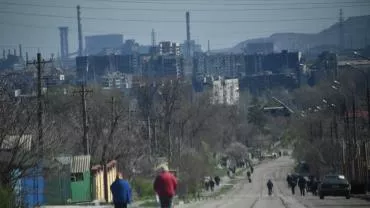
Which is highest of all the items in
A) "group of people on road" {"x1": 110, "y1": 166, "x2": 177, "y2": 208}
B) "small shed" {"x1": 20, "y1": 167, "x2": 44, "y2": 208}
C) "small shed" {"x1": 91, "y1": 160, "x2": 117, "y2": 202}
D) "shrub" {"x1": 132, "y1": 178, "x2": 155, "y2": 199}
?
"group of people on road" {"x1": 110, "y1": 166, "x2": 177, "y2": 208}

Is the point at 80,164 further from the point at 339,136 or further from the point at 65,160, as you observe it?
the point at 339,136

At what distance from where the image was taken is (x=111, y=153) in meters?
60.7

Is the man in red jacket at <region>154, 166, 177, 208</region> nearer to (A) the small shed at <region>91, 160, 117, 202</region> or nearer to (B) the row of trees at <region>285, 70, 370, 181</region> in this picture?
(A) the small shed at <region>91, 160, 117, 202</region>

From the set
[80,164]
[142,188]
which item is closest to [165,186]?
[80,164]

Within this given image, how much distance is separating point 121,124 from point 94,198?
1739 centimetres

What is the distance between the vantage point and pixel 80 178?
5188 cm

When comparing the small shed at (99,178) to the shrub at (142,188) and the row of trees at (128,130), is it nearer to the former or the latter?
the row of trees at (128,130)

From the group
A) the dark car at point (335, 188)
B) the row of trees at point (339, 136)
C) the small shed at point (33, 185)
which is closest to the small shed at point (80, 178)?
the small shed at point (33, 185)

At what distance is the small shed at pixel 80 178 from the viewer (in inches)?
2010

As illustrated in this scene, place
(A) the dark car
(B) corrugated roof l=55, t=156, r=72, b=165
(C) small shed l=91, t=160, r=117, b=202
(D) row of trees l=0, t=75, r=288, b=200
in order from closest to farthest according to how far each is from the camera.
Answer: (D) row of trees l=0, t=75, r=288, b=200 → (A) the dark car → (B) corrugated roof l=55, t=156, r=72, b=165 → (C) small shed l=91, t=160, r=117, b=202

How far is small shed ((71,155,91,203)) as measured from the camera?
2010 inches

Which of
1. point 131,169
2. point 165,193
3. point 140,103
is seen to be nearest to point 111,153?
point 131,169

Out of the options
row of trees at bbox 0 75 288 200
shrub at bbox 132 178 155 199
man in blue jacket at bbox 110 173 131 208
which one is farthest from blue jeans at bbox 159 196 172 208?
shrub at bbox 132 178 155 199

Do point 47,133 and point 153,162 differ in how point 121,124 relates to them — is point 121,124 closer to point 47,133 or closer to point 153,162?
point 153,162
